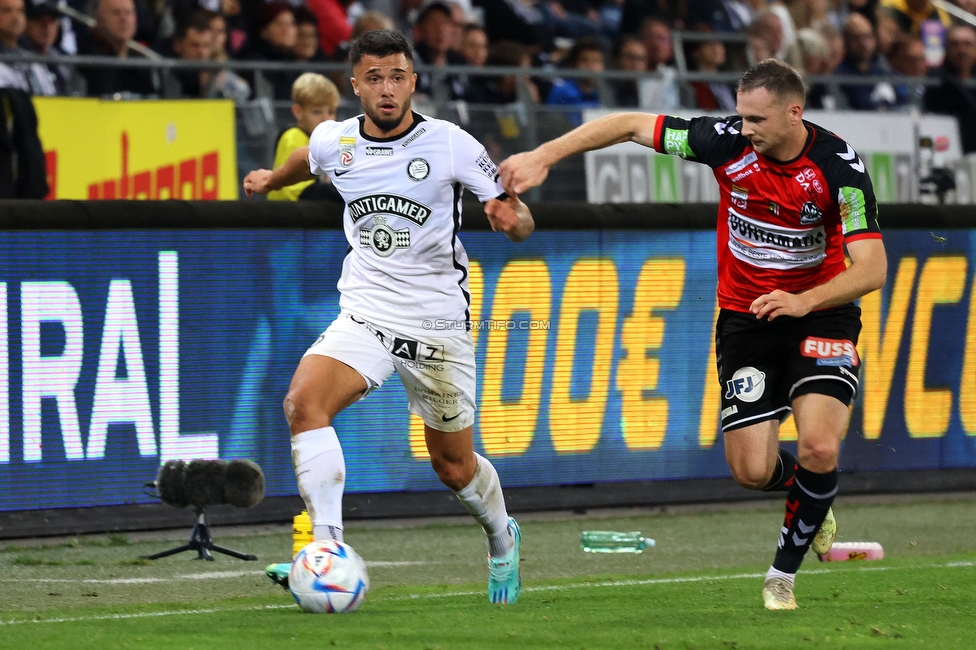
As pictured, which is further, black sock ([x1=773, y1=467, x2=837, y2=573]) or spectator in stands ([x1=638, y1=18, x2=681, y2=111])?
spectator in stands ([x1=638, y1=18, x2=681, y2=111])

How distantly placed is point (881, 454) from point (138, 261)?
5837 mm

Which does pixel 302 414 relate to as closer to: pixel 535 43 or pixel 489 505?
pixel 489 505

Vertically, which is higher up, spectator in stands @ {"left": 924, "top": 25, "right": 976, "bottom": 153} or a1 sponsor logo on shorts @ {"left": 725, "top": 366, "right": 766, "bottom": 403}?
spectator in stands @ {"left": 924, "top": 25, "right": 976, "bottom": 153}

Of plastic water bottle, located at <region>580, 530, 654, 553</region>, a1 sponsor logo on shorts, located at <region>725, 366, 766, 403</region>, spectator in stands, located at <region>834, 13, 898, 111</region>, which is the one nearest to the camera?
a1 sponsor logo on shorts, located at <region>725, 366, 766, 403</region>

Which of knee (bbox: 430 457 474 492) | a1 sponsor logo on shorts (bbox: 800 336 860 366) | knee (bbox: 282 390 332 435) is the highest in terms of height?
a1 sponsor logo on shorts (bbox: 800 336 860 366)

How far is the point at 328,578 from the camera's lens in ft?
20.4

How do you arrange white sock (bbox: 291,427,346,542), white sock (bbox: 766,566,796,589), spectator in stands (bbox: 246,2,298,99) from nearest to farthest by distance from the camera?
white sock (bbox: 291,427,346,542) < white sock (bbox: 766,566,796,589) < spectator in stands (bbox: 246,2,298,99)

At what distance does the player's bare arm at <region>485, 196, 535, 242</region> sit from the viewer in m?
6.54

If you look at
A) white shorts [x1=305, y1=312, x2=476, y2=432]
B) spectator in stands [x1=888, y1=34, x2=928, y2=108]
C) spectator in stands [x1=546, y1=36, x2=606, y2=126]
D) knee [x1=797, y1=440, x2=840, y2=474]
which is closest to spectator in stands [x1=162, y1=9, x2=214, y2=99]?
spectator in stands [x1=546, y1=36, x2=606, y2=126]

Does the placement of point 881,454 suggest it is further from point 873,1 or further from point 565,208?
point 873,1

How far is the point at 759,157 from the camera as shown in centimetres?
684

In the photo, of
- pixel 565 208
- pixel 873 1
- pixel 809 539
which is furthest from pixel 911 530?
pixel 873 1

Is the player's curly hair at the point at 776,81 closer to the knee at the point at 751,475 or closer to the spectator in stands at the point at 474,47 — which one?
the knee at the point at 751,475

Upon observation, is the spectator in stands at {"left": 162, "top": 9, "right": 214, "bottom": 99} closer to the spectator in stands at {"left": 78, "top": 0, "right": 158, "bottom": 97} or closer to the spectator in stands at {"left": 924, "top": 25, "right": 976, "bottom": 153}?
the spectator in stands at {"left": 78, "top": 0, "right": 158, "bottom": 97}
